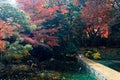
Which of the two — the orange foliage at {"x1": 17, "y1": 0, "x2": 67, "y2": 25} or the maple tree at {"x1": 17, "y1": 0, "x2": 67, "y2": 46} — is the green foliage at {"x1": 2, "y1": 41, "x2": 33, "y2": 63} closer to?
the maple tree at {"x1": 17, "y1": 0, "x2": 67, "y2": 46}

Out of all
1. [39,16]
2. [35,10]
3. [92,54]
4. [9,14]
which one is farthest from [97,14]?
[9,14]

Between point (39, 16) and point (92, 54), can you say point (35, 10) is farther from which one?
point (92, 54)

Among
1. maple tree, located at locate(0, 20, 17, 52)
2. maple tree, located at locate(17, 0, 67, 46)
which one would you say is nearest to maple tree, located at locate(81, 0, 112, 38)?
maple tree, located at locate(17, 0, 67, 46)

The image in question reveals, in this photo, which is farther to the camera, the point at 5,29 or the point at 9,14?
the point at 9,14

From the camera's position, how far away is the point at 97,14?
2453 cm

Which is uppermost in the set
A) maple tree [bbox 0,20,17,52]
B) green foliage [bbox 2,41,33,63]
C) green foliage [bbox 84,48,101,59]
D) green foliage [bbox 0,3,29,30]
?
green foliage [bbox 0,3,29,30]

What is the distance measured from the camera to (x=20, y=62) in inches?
786

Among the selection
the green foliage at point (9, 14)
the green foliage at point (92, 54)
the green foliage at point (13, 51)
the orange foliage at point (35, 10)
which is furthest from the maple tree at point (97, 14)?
the green foliage at point (13, 51)

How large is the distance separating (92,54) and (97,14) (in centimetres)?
422

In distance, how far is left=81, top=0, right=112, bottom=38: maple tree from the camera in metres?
24.3

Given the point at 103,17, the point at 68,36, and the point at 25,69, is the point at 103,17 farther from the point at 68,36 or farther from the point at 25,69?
the point at 25,69

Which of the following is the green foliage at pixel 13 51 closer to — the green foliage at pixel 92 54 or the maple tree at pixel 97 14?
the green foliage at pixel 92 54

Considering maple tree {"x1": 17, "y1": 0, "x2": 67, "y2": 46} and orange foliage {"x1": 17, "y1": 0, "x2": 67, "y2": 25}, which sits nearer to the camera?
maple tree {"x1": 17, "y1": 0, "x2": 67, "y2": 46}

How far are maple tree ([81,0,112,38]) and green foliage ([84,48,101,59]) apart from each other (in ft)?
7.25
